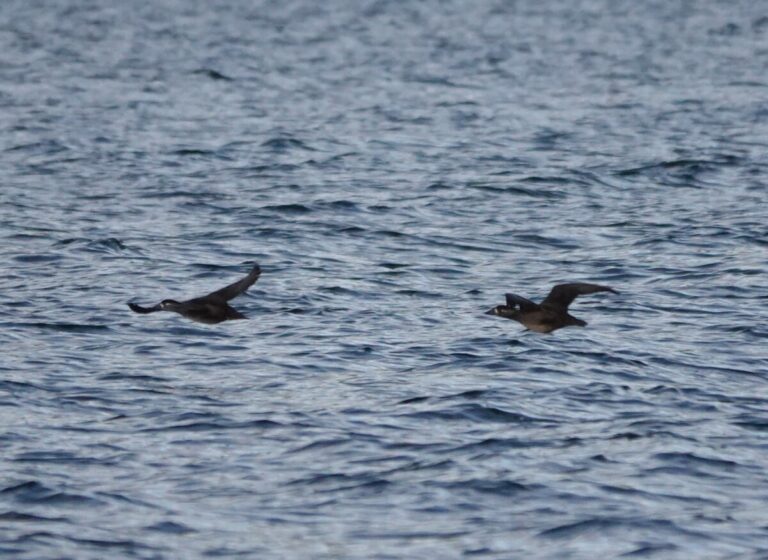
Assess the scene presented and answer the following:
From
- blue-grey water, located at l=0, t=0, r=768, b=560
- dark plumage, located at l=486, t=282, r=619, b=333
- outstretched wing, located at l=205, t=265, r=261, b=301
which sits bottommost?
blue-grey water, located at l=0, t=0, r=768, b=560

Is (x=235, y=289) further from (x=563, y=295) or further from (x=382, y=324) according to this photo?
(x=563, y=295)

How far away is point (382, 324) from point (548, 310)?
6.67 feet

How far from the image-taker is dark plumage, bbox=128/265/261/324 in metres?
15.6

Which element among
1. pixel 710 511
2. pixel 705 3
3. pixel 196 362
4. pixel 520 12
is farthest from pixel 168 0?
pixel 710 511

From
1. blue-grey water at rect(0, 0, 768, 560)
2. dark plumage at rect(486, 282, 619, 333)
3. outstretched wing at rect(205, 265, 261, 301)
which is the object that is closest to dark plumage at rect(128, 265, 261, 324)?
outstretched wing at rect(205, 265, 261, 301)

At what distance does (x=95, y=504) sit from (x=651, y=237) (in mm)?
11492

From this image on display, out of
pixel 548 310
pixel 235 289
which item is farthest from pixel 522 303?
pixel 235 289

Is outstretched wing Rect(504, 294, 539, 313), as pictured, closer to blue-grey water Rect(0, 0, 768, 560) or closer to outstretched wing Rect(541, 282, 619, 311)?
outstretched wing Rect(541, 282, 619, 311)

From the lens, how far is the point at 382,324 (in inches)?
671

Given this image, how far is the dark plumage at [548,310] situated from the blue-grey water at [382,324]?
1.08 feet

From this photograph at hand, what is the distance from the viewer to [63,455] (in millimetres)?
12617

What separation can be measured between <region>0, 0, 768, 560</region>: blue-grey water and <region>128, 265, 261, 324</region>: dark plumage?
36 cm

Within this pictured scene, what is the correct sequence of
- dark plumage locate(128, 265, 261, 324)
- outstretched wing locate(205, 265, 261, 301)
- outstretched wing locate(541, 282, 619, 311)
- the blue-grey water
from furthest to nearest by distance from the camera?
outstretched wing locate(205, 265, 261, 301) < outstretched wing locate(541, 282, 619, 311) < dark plumage locate(128, 265, 261, 324) < the blue-grey water

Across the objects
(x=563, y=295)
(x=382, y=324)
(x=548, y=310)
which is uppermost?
(x=563, y=295)
